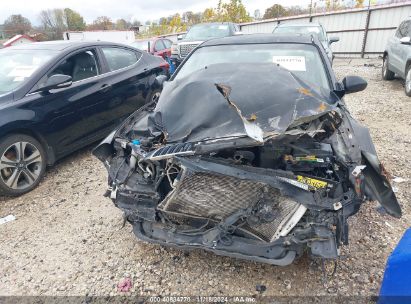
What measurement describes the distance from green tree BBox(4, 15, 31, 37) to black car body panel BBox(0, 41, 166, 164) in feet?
121

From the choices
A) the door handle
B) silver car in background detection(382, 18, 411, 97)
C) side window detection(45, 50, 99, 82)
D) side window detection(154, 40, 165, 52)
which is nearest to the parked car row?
side window detection(45, 50, 99, 82)

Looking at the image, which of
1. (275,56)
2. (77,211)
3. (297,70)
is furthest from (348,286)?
(77,211)

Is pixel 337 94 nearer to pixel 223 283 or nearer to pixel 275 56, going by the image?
pixel 275 56

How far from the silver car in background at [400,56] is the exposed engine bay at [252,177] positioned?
19.5ft

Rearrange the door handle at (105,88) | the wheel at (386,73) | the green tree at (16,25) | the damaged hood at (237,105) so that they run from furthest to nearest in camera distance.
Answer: the green tree at (16,25)
the wheel at (386,73)
the door handle at (105,88)
the damaged hood at (237,105)

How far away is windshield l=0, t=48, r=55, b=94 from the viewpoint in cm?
377

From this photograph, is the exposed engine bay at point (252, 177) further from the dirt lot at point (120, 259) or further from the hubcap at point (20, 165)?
the hubcap at point (20, 165)

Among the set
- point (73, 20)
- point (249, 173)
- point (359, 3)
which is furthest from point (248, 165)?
point (73, 20)

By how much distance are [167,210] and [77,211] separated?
1.53 m

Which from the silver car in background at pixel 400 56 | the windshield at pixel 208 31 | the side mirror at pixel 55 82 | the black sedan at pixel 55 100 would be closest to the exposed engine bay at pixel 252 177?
the black sedan at pixel 55 100

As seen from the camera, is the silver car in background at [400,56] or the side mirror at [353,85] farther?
the silver car in background at [400,56]

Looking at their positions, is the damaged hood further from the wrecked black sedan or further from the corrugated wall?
the corrugated wall

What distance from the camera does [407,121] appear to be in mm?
5582

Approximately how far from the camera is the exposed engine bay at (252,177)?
80.6 inches
